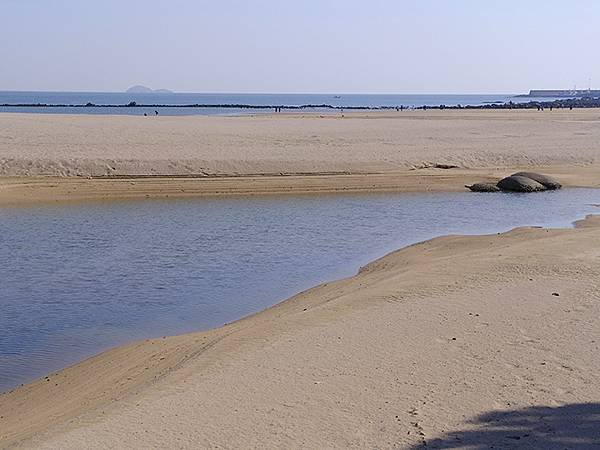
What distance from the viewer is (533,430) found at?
19.8 ft

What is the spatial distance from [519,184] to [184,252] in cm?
1339

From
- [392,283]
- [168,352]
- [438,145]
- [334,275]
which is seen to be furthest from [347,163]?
[168,352]

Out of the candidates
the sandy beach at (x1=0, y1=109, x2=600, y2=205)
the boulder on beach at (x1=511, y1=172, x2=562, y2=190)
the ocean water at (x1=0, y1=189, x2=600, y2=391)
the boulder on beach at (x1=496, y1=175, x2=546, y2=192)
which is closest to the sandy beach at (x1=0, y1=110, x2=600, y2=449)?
the ocean water at (x1=0, y1=189, x2=600, y2=391)

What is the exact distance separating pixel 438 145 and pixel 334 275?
23102 millimetres

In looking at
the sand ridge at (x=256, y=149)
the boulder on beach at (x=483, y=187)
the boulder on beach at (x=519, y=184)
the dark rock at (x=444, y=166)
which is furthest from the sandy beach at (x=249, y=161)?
the boulder on beach at (x=519, y=184)

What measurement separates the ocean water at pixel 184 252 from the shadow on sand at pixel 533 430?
16.9ft

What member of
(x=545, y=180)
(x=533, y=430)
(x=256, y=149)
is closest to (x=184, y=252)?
(x=533, y=430)

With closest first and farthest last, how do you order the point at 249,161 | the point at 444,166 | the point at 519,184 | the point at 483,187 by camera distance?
the point at 519,184 < the point at 483,187 < the point at 249,161 < the point at 444,166

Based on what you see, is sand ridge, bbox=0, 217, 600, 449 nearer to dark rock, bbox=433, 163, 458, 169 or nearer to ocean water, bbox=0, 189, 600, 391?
ocean water, bbox=0, 189, 600, 391

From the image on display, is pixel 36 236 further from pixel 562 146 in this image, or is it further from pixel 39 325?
pixel 562 146

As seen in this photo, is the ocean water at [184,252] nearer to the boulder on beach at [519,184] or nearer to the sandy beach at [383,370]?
the boulder on beach at [519,184]

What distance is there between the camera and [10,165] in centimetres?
2686

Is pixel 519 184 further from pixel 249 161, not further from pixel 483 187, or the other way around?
pixel 249 161

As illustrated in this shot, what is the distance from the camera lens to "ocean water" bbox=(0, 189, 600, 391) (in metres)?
11.3
